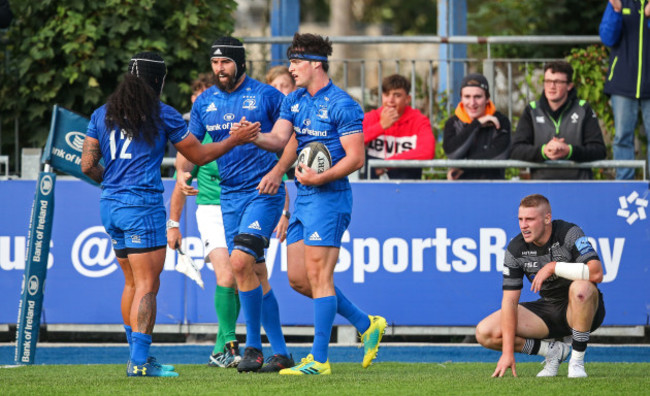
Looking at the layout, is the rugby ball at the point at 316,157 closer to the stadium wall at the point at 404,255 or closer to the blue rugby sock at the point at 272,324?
the blue rugby sock at the point at 272,324

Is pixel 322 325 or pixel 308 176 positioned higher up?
pixel 308 176

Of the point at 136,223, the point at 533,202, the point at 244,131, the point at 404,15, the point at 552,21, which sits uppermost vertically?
the point at 404,15

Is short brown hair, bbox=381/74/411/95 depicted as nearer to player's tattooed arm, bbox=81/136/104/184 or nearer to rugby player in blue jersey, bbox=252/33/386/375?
rugby player in blue jersey, bbox=252/33/386/375

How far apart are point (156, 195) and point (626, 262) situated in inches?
194

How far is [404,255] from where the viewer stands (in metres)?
10.9

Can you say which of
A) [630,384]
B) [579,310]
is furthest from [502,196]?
[630,384]

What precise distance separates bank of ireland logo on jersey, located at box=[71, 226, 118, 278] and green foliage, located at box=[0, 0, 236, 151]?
2399mm

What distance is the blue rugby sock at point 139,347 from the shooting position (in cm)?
793

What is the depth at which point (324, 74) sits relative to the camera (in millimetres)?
8422

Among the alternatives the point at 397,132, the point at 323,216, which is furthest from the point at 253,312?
the point at 397,132

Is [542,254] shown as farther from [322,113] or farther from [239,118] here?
[239,118]

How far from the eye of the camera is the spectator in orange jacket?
11609mm

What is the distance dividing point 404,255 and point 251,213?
105 inches

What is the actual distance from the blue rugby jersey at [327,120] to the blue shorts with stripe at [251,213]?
377 millimetres
